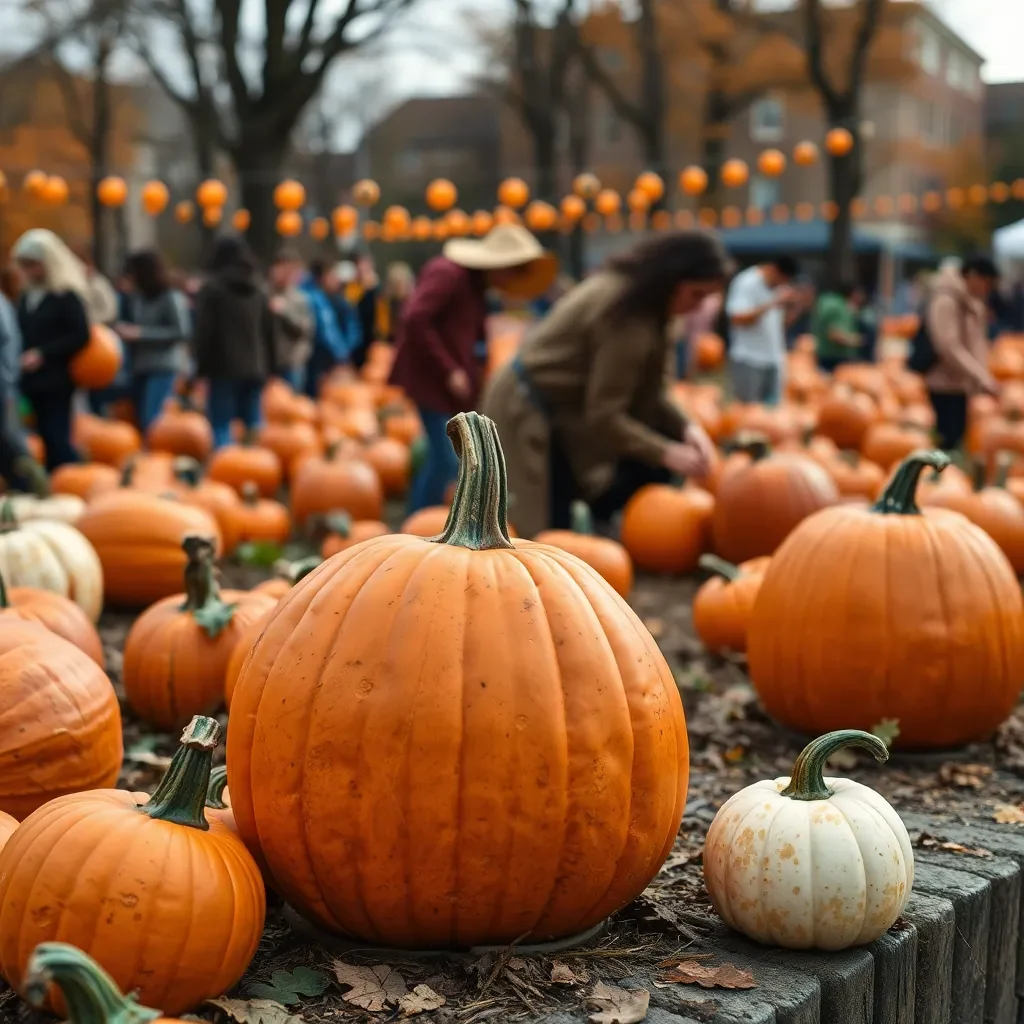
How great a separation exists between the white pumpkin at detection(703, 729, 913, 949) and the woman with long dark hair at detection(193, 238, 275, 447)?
8687 mm

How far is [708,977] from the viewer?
8.29 feet

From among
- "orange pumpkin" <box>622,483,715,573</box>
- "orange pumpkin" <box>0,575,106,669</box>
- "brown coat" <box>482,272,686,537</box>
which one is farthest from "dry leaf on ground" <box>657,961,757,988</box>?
"orange pumpkin" <box>622,483,715,573</box>

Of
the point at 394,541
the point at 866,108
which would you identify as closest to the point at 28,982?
the point at 394,541

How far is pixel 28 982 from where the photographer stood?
181cm

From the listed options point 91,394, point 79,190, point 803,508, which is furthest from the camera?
point 79,190

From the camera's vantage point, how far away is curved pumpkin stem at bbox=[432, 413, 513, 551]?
2662 mm

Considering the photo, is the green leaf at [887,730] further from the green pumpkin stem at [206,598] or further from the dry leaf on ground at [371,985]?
the green pumpkin stem at [206,598]

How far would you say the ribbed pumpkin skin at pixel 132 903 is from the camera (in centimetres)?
233

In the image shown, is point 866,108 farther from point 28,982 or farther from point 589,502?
point 28,982

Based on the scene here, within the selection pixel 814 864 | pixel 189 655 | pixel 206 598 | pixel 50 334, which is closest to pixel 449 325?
pixel 50 334

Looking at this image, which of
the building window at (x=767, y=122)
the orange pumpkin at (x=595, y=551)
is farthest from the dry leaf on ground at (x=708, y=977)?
the building window at (x=767, y=122)

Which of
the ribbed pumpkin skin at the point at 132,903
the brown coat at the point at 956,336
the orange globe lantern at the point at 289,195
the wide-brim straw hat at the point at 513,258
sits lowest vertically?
the ribbed pumpkin skin at the point at 132,903

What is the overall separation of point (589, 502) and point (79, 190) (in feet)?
117

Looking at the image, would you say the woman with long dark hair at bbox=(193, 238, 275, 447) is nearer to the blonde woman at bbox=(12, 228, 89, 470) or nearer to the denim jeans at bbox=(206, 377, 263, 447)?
the denim jeans at bbox=(206, 377, 263, 447)
